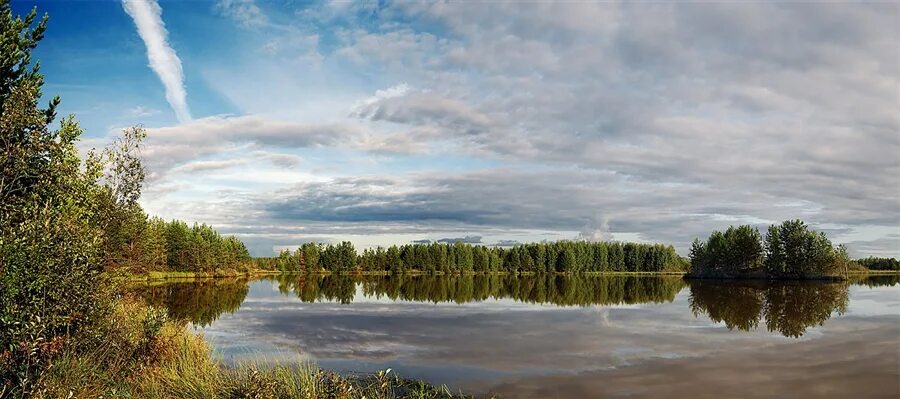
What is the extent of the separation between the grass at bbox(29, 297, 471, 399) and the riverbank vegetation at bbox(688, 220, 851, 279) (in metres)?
134

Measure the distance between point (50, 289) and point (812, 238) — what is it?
146 metres

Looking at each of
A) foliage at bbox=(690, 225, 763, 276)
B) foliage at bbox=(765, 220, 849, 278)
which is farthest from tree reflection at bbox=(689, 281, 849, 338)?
foliage at bbox=(690, 225, 763, 276)

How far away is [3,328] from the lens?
41.0ft

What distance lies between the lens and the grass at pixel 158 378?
1430cm

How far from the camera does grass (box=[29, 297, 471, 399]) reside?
14.3 m

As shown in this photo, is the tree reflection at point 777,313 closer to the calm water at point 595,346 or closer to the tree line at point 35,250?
the calm water at point 595,346

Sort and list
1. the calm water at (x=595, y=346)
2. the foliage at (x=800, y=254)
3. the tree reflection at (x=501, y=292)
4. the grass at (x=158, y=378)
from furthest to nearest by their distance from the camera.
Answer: the foliage at (x=800, y=254) → the tree reflection at (x=501, y=292) → the calm water at (x=595, y=346) → the grass at (x=158, y=378)

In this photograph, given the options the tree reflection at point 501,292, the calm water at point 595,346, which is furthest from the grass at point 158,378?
the tree reflection at point 501,292

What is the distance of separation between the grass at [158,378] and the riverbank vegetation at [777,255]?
133570 millimetres

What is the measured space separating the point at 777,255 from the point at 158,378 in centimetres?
14408

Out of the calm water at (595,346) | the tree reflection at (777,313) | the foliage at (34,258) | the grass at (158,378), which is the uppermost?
the foliage at (34,258)

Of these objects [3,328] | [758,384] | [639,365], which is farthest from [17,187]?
[758,384]

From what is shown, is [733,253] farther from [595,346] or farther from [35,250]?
[35,250]

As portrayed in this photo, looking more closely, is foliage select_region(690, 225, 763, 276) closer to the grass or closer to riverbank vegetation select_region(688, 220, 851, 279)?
riverbank vegetation select_region(688, 220, 851, 279)
